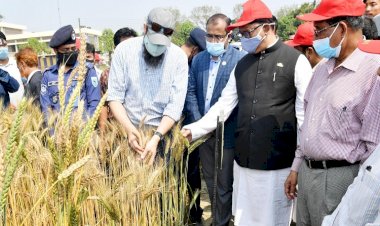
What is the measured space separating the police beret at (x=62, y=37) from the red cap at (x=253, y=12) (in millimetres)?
1198

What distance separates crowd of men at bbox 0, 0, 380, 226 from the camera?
167 cm

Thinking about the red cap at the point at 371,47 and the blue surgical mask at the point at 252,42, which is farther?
the blue surgical mask at the point at 252,42

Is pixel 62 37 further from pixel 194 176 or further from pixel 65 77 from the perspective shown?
pixel 194 176

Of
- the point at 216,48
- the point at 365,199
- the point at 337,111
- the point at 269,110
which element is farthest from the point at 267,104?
the point at 365,199

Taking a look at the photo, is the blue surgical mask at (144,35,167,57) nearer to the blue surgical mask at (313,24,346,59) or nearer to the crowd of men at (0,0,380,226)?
the crowd of men at (0,0,380,226)

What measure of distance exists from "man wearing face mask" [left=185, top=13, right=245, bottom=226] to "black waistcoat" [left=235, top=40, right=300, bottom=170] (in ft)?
1.41

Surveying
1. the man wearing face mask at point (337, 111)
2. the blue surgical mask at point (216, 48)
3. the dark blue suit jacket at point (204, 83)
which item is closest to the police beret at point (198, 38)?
the dark blue suit jacket at point (204, 83)

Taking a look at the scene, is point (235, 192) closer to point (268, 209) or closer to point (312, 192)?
point (268, 209)

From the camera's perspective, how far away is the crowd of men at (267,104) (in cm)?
167

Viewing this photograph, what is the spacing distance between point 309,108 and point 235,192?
3.17 ft

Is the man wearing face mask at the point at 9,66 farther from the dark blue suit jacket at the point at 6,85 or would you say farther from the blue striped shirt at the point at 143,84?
the blue striped shirt at the point at 143,84

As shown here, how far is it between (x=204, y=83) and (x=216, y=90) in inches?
4.8

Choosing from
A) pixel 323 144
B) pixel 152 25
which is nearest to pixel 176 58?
pixel 152 25

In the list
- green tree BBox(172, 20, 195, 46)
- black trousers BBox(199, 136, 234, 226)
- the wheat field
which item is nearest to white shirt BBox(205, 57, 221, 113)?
black trousers BBox(199, 136, 234, 226)
